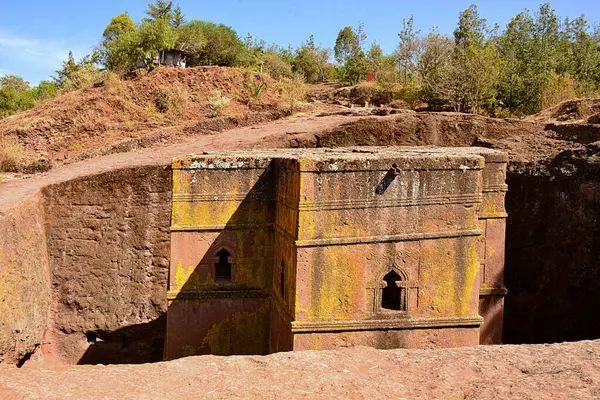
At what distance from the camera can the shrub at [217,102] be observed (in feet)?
50.2

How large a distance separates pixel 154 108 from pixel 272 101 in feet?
11.2

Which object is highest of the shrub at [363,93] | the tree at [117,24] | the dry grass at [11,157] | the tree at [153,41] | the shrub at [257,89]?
the tree at [117,24]

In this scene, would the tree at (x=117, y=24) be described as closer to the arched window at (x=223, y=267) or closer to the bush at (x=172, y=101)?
the bush at (x=172, y=101)

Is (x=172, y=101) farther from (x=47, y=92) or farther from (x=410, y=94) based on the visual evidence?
(x=47, y=92)

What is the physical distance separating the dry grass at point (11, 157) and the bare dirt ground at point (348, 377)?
923 cm

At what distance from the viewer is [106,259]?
8.90 meters

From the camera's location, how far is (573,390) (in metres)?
3.12

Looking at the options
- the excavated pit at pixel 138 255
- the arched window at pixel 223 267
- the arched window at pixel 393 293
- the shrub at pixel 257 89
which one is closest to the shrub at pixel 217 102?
the shrub at pixel 257 89

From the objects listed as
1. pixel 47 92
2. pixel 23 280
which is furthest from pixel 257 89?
pixel 23 280

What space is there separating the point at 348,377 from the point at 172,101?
42.3ft

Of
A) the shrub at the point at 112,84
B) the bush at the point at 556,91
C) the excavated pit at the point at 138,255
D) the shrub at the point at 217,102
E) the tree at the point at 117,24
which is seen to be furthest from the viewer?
the tree at the point at 117,24

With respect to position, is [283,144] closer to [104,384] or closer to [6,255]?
[6,255]

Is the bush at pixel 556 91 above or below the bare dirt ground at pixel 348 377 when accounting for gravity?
above

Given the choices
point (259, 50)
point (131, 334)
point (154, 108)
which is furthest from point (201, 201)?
point (259, 50)
